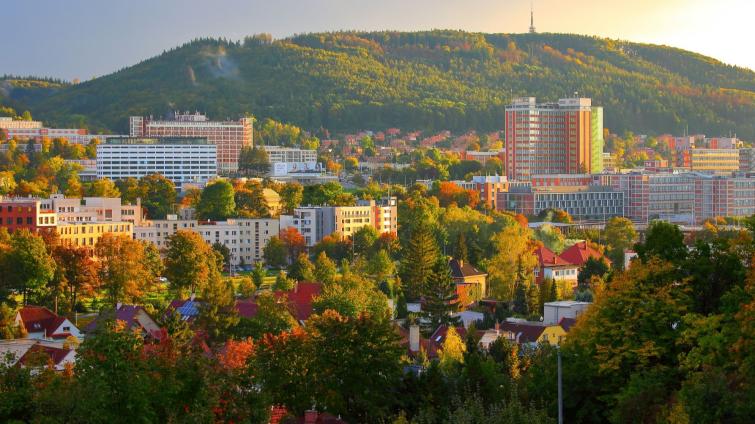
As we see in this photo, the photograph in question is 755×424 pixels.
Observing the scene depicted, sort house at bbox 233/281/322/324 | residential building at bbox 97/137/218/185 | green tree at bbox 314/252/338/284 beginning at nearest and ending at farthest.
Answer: house at bbox 233/281/322/324, green tree at bbox 314/252/338/284, residential building at bbox 97/137/218/185

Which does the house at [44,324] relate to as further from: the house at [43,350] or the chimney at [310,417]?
the chimney at [310,417]

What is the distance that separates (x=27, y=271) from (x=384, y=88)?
13083 centimetres

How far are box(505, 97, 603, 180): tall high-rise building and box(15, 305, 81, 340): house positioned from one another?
2946 inches

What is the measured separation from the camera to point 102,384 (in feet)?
74.4

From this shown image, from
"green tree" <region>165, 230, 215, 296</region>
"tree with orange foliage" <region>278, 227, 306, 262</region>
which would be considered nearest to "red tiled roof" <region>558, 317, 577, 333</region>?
"green tree" <region>165, 230, 215, 296</region>

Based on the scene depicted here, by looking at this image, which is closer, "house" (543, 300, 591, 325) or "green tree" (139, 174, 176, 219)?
"house" (543, 300, 591, 325)

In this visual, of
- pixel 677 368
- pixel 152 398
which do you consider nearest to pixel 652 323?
pixel 677 368

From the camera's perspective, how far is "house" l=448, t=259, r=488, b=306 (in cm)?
5500

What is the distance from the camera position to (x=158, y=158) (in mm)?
125062

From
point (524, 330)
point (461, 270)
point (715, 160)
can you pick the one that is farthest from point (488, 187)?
point (524, 330)

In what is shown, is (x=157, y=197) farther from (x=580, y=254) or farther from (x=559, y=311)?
(x=559, y=311)

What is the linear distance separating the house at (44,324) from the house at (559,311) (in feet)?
42.0

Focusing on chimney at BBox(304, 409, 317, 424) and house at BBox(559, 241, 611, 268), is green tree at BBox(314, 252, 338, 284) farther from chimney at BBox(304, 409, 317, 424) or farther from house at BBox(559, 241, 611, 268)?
chimney at BBox(304, 409, 317, 424)

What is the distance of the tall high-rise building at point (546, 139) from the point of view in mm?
118562
